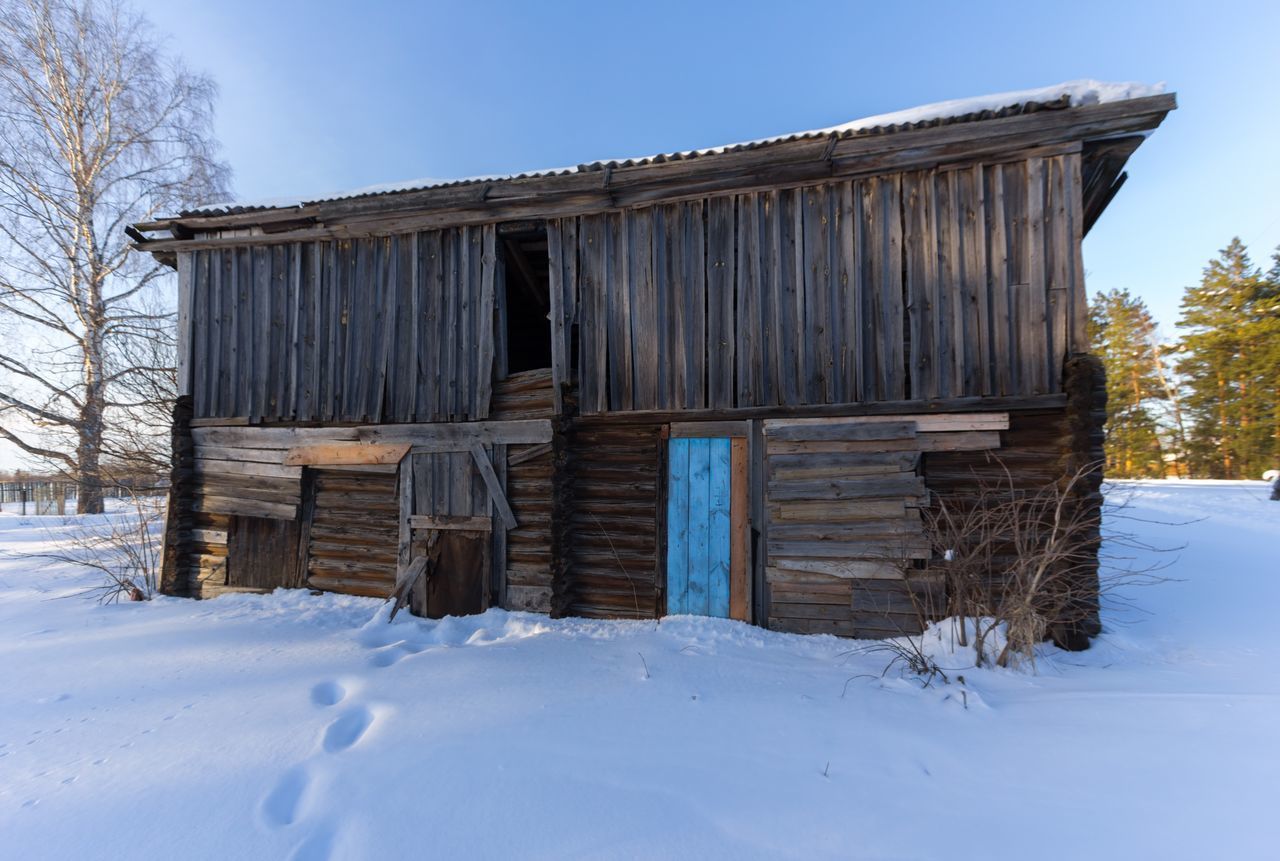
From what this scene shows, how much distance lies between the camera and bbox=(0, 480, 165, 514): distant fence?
1922 centimetres

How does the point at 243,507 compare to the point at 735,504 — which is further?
the point at 243,507

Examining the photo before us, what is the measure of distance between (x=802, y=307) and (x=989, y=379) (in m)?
2.42

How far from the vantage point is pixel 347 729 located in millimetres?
3660

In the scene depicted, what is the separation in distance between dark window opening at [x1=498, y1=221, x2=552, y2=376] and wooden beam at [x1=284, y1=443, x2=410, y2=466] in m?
2.20

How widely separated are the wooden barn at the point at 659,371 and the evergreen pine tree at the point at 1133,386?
3122cm

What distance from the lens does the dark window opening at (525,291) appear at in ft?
25.6

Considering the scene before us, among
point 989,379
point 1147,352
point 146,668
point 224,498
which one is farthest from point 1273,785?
point 1147,352

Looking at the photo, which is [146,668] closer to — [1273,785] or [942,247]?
[1273,785]

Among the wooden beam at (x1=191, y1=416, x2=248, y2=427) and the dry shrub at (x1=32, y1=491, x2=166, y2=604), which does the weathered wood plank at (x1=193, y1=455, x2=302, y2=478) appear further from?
the dry shrub at (x1=32, y1=491, x2=166, y2=604)

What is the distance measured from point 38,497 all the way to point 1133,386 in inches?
2371

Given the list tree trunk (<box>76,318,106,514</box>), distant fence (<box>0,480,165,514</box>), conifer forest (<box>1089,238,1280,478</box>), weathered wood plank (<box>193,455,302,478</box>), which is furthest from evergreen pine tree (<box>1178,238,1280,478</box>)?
distant fence (<box>0,480,165,514</box>)

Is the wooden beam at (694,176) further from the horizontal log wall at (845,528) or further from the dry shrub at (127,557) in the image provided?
the dry shrub at (127,557)

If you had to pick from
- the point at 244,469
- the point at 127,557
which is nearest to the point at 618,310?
the point at 244,469

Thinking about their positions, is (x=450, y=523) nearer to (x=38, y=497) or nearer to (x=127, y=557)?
(x=127, y=557)
